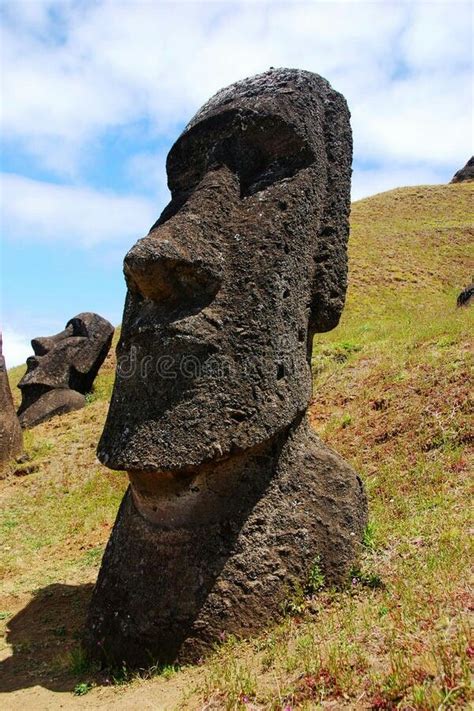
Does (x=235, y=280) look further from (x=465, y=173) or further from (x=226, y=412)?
(x=465, y=173)

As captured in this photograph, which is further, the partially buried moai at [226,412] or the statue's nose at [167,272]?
the statue's nose at [167,272]

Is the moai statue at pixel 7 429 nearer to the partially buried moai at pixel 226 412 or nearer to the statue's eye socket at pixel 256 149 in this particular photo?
the partially buried moai at pixel 226 412

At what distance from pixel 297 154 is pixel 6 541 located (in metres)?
5.73

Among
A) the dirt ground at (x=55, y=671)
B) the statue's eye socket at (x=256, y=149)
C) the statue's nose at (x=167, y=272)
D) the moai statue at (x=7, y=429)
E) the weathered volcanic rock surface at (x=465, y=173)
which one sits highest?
the weathered volcanic rock surface at (x=465, y=173)

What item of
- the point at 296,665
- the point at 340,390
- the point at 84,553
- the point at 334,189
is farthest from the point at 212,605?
the point at 340,390

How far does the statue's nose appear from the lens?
4.06 metres

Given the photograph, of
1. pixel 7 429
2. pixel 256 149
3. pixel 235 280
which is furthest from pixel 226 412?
pixel 7 429

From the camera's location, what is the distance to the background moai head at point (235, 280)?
3983 millimetres

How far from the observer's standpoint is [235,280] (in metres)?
4.23

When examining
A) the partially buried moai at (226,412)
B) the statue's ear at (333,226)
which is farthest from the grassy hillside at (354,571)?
the statue's ear at (333,226)

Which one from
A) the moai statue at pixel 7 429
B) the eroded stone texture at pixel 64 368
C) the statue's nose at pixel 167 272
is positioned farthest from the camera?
the eroded stone texture at pixel 64 368

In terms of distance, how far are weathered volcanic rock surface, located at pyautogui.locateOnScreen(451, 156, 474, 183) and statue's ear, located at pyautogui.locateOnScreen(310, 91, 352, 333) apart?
45.8 meters

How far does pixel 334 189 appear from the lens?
4.94 meters

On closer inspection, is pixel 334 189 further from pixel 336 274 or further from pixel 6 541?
pixel 6 541
